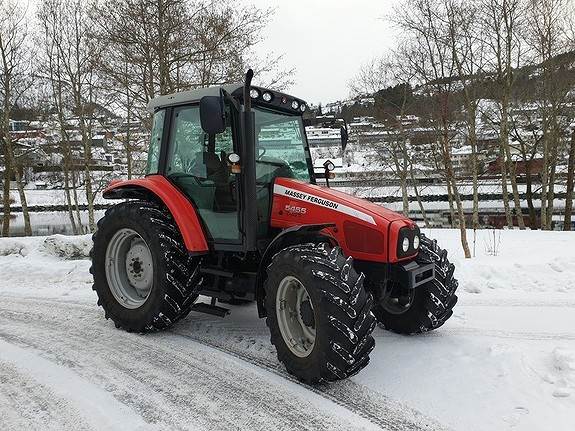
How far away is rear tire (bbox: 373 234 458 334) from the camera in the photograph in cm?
373

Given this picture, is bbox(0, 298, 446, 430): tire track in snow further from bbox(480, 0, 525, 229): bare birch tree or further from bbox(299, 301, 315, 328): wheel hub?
bbox(480, 0, 525, 229): bare birch tree

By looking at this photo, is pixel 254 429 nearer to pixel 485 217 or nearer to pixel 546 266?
pixel 546 266

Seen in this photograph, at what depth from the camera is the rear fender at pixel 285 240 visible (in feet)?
11.2

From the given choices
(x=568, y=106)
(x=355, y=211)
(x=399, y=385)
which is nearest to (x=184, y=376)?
(x=399, y=385)

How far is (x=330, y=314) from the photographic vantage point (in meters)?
2.90

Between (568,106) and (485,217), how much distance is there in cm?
1492

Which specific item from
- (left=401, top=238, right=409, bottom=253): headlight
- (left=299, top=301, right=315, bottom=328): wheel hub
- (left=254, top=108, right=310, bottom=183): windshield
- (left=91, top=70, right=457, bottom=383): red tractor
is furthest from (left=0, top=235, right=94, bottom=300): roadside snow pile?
(left=401, top=238, right=409, bottom=253): headlight

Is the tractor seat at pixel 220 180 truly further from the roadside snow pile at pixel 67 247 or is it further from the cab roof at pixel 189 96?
the roadside snow pile at pixel 67 247

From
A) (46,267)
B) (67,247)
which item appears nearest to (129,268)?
(46,267)

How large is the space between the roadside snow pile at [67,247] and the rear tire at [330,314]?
19.4 ft

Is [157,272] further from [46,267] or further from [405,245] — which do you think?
[46,267]

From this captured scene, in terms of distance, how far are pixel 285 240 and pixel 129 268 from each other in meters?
1.87

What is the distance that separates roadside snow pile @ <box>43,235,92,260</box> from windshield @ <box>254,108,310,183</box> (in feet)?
17.1

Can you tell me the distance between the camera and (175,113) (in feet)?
14.0
